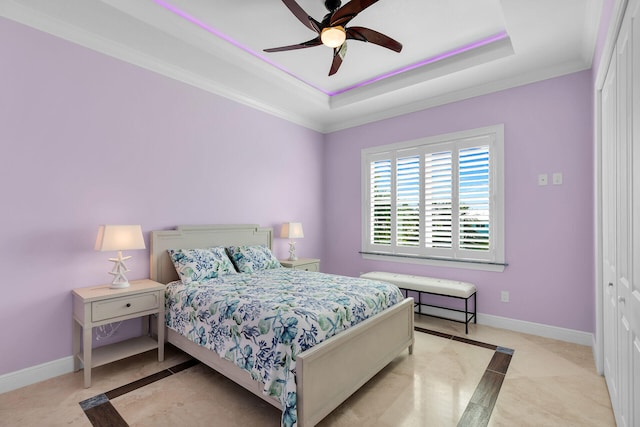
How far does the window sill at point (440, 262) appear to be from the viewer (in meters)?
3.65

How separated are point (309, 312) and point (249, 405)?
0.79m

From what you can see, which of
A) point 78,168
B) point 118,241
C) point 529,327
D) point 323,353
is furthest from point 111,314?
point 529,327

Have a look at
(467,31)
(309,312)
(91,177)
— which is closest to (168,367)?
(309,312)

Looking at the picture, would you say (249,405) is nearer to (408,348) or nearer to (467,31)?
(408,348)

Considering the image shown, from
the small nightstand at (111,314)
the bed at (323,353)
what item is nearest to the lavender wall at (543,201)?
the bed at (323,353)

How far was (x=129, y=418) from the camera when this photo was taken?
2012 mm

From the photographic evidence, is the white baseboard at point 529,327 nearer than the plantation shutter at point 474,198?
Yes

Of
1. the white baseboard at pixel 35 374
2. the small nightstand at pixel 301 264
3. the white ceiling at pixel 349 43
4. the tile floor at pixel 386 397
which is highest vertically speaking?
the white ceiling at pixel 349 43

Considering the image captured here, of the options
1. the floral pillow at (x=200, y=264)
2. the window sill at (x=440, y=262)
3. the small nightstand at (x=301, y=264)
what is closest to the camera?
the floral pillow at (x=200, y=264)

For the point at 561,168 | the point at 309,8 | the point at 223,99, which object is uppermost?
the point at 309,8

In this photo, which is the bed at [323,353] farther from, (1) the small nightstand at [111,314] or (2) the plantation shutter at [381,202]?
(2) the plantation shutter at [381,202]

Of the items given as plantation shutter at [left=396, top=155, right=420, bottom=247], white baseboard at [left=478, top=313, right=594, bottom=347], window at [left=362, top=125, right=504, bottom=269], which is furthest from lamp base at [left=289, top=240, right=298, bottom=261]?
white baseboard at [left=478, top=313, right=594, bottom=347]

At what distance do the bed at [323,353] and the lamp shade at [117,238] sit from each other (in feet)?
1.52

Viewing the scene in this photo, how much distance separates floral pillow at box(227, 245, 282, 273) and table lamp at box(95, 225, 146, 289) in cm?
107
